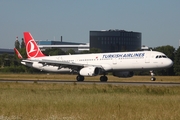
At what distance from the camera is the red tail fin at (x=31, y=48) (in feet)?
227

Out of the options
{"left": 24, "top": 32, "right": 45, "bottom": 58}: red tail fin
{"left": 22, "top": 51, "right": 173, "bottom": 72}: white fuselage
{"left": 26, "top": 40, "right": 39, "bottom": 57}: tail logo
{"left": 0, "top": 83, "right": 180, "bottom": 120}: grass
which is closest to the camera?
{"left": 0, "top": 83, "right": 180, "bottom": 120}: grass

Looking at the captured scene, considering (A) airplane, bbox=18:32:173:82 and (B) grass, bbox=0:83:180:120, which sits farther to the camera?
(A) airplane, bbox=18:32:173:82

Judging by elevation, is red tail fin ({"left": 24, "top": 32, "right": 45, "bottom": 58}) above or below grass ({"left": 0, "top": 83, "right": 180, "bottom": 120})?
above

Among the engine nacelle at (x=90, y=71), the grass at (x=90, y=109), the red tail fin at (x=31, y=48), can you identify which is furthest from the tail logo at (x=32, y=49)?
the grass at (x=90, y=109)

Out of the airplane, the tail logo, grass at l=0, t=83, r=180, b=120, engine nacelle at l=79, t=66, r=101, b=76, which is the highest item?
the tail logo

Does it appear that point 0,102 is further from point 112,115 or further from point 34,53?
point 34,53

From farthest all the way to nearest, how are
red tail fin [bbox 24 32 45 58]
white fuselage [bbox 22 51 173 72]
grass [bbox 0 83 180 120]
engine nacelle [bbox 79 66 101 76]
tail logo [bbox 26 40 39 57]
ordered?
tail logo [bbox 26 40 39 57], red tail fin [bbox 24 32 45 58], engine nacelle [bbox 79 66 101 76], white fuselage [bbox 22 51 173 72], grass [bbox 0 83 180 120]

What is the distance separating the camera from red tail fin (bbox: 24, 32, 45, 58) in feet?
227

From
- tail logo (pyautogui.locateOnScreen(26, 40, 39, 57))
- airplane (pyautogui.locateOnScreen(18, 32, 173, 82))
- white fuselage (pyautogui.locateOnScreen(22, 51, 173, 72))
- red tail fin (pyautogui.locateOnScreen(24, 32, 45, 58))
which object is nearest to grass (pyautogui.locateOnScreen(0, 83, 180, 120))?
white fuselage (pyautogui.locateOnScreen(22, 51, 173, 72))

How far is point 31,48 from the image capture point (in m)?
69.9

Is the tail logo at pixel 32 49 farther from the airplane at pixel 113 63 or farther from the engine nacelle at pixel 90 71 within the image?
the engine nacelle at pixel 90 71

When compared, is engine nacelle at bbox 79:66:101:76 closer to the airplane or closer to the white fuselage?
the airplane

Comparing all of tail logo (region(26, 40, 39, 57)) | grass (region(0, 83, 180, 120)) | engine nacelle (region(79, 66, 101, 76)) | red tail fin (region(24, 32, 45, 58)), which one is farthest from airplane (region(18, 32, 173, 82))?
grass (region(0, 83, 180, 120))

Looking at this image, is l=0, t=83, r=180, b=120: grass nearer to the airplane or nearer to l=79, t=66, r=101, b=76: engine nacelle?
the airplane
